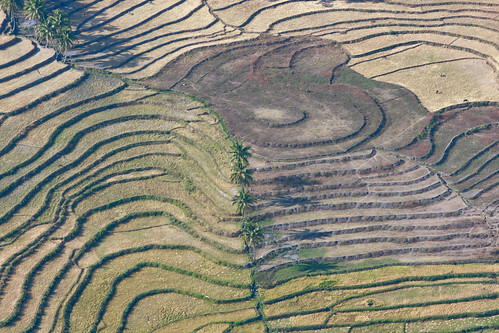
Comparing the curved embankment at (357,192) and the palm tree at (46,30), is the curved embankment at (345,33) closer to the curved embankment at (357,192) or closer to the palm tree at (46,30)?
the curved embankment at (357,192)

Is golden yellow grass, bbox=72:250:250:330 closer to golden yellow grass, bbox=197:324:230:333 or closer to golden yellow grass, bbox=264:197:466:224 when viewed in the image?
golden yellow grass, bbox=197:324:230:333

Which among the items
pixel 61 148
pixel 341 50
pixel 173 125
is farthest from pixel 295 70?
pixel 61 148

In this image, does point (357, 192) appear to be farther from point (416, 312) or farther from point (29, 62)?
point (29, 62)

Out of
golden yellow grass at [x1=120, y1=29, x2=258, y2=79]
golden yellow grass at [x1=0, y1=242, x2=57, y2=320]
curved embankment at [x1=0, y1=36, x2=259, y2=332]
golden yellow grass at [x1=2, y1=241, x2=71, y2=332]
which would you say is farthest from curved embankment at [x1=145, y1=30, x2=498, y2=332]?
golden yellow grass at [x1=0, y1=242, x2=57, y2=320]

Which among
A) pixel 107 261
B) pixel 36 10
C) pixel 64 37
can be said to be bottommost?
pixel 107 261

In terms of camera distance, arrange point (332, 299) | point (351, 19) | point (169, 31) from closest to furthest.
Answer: point (332, 299), point (169, 31), point (351, 19)

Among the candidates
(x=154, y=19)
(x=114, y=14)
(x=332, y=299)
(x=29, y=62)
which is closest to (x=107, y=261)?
(x=332, y=299)

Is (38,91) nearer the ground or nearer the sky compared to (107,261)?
nearer the sky

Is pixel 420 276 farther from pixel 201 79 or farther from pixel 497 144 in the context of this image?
pixel 201 79
